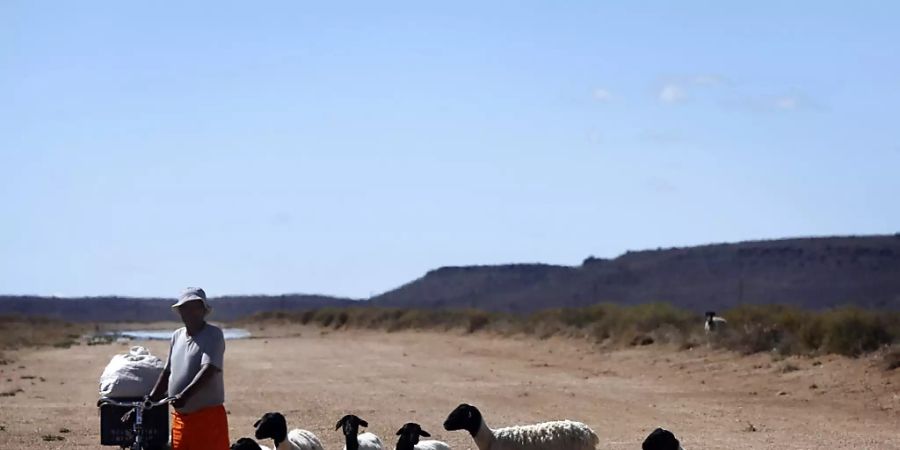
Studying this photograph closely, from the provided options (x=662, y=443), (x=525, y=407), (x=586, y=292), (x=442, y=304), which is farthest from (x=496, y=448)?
(x=442, y=304)

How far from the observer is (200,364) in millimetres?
10758

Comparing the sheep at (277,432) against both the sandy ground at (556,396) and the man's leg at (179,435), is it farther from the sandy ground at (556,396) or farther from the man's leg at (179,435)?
the sandy ground at (556,396)

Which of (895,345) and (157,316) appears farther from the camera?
(157,316)

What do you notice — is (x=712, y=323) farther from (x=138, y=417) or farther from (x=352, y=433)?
(x=138, y=417)

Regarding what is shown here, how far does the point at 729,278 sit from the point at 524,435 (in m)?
107

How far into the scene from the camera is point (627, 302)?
122750 mm

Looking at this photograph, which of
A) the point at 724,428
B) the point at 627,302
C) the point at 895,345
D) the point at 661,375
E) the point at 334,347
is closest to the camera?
the point at 724,428

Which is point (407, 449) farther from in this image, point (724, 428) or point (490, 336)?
point (490, 336)

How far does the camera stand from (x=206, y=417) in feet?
35.5

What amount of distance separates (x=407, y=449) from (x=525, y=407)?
9.58 m

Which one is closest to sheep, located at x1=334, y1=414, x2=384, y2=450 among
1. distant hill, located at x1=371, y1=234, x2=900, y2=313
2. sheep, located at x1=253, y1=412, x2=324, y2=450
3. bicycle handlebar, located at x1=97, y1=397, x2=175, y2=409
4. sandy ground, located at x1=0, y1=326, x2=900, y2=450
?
sheep, located at x1=253, y1=412, x2=324, y2=450

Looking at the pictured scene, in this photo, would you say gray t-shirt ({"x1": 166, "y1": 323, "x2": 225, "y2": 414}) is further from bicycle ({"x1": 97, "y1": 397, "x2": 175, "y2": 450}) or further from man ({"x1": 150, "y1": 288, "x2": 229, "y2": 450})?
bicycle ({"x1": 97, "y1": 397, "x2": 175, "y2": 450})

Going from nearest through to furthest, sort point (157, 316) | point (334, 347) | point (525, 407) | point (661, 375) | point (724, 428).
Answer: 1. point (724, 428)
2. point (525, 407)
3. point (661, 375)
4. point (334, 347)
5. point (157, 316)

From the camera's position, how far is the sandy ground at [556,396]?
19.6m
